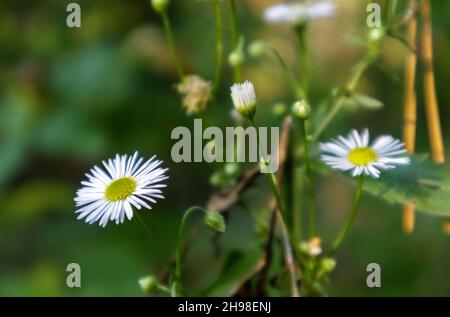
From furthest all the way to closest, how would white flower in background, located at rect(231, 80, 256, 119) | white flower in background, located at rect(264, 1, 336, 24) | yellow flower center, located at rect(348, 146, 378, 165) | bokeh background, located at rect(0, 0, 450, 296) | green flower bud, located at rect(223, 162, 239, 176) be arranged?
bokeh background, located at rect(0, 0, 450, 296) < white flower in background, located at rect(264, 1, 336, 24) < green flower bud, located at rect(223, 162, 239, 176) < yellow flower center, located at rect(348, 146, 378, 165) < white flower in background, located at rect(231, 80, 256, 119)

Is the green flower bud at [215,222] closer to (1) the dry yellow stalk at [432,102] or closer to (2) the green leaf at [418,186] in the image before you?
(2) the green leaf at [418,186]

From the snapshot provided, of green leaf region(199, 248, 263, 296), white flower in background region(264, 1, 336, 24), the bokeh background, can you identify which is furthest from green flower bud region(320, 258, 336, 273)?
the bokeh background

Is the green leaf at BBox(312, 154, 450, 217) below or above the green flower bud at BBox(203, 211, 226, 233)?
above

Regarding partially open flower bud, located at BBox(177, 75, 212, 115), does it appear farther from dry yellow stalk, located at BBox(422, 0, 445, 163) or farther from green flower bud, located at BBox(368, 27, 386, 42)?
dry yellow stalk, located at BBox(422, 0, 445, 163)

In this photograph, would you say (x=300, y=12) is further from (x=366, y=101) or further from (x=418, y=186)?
(x=418, y=186)

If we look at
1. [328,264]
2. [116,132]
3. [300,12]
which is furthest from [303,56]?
[116,132]

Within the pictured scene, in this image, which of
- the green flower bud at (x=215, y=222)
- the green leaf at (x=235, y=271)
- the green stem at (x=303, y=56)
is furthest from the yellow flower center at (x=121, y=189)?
the green stem at (x=303, y=56)

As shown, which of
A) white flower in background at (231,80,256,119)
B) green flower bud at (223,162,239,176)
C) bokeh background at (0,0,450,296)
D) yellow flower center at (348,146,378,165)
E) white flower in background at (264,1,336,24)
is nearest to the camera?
white flower in background at (231,80,256,119)

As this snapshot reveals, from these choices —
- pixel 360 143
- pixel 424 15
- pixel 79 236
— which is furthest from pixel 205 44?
pixel 360 143
